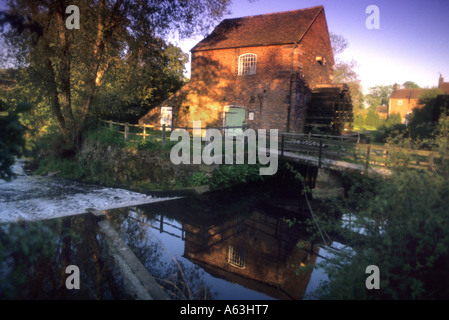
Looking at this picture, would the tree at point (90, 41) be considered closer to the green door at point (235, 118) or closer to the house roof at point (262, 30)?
the house roof at point (262, 30)

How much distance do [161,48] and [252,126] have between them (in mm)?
7394

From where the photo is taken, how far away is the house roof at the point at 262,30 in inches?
692

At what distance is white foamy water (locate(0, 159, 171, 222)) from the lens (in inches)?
351

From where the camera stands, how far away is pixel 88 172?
566 inches

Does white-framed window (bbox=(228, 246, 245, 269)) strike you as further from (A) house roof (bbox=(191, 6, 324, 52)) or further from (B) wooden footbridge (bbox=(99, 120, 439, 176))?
(A) house roof (bbox=(191, 6, 324, 52))

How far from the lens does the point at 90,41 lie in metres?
13.7

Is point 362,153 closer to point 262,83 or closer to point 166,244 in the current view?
point 166,244

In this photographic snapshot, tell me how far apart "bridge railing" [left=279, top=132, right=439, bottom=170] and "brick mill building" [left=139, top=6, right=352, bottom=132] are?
9.89 feet

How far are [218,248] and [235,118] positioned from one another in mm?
13175

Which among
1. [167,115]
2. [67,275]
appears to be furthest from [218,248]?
[167,115]

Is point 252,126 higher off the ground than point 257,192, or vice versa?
point 252,126

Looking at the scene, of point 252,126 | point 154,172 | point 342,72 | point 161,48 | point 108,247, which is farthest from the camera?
point 342,72
